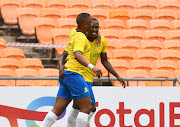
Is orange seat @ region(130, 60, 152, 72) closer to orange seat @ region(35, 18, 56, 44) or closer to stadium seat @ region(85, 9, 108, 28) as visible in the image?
stadium seat @ region(85, 9, 108, 28)

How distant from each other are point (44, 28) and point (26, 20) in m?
0.76

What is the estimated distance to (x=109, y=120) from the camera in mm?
7527

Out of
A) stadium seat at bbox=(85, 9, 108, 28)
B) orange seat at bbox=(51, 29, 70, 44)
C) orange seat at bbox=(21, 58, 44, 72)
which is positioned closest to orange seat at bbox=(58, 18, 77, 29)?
orange seat at bbox=(51, 29, 70, 44)

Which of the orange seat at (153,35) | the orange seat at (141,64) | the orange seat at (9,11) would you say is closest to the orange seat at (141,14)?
the orange seat at (153,35)

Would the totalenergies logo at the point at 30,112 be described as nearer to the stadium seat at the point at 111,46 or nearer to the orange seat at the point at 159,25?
the stadium seat at the point at 111,46

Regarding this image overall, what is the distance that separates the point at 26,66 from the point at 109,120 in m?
3.12

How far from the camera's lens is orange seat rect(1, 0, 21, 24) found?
1271cm

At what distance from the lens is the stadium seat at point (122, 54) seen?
10727 millimetres

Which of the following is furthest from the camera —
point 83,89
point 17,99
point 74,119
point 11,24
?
point 11,24

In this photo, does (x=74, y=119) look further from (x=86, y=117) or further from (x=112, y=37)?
(x=112, y=37)

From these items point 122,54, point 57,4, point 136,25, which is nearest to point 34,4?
point 57,4

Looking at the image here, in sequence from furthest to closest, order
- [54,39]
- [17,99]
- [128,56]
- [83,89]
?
[54,39], [128,56], [17,99], [83,89]

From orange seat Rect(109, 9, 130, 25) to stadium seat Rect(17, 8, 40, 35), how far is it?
2.13 m

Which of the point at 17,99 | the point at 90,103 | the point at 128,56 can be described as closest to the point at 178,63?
the point at 128,56
